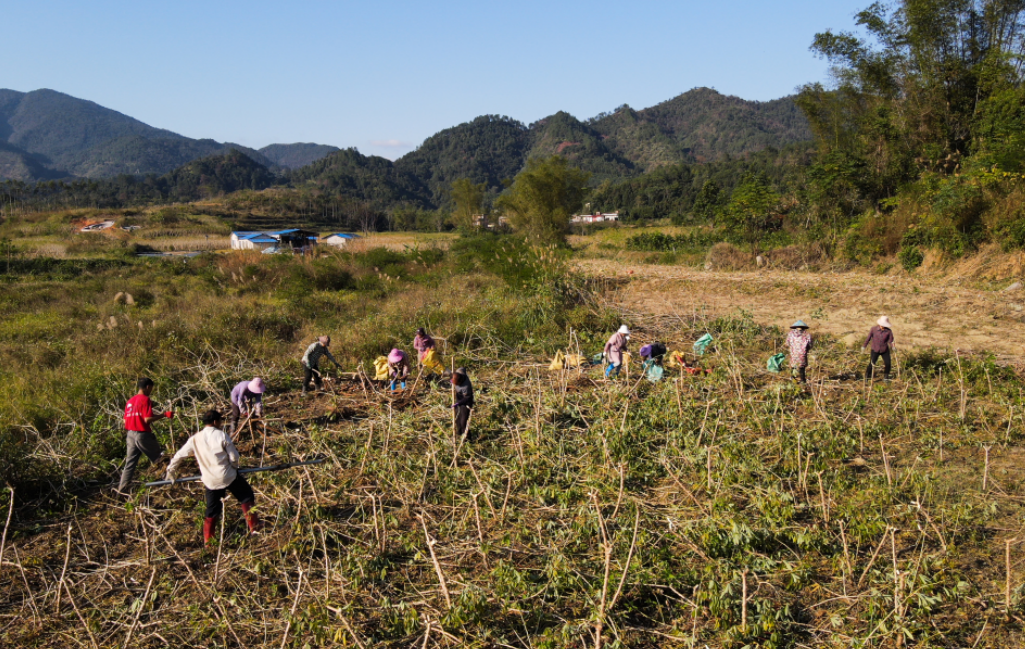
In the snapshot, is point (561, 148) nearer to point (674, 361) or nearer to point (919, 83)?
point (919, 83)

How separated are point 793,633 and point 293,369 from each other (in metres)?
7.35

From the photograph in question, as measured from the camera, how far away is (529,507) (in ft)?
16.1

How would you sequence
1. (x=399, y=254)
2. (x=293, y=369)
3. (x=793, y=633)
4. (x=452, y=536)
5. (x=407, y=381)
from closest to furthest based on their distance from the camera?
(x=793, y=633) → (x=452, y=536) → (x=407, y=381) → (x=293, y=369) → (x=399, y=254)

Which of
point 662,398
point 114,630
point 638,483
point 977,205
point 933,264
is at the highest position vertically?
point 977,205

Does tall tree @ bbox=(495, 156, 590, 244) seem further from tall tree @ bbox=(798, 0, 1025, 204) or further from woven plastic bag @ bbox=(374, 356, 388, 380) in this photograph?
woven plastic bag @ bbox=(374, 356, 388, 380)

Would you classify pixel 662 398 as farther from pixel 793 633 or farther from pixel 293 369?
pixel 293 369

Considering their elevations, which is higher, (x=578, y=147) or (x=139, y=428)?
(x=578, y=147)

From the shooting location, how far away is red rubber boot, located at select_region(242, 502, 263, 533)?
4742 mm

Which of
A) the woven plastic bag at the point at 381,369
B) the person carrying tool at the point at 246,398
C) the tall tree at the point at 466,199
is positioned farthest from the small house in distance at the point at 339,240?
the person carrying tool at the point at 246,398

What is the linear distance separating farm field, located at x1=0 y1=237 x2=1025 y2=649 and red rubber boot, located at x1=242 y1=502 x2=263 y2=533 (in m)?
0.11

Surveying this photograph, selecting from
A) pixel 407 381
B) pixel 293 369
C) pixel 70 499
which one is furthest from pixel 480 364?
pixel 70 499

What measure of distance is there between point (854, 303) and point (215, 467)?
1209 cm

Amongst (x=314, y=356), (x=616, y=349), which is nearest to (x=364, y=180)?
(x=314, y=356)

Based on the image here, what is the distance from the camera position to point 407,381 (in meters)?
8.23
